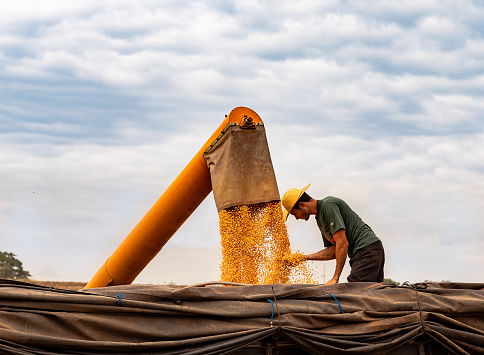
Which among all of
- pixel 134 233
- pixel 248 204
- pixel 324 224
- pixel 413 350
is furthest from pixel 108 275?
pixel 413 350

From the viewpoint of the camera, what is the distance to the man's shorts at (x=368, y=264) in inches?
233

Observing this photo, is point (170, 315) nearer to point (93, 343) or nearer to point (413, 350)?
point (93, 343)

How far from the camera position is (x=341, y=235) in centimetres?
589

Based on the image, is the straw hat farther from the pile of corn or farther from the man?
the pile of corn

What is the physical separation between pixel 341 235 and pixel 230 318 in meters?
2.23

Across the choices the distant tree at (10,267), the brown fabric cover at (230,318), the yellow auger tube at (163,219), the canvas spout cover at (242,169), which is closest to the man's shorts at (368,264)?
the canvas spout cover at (242,169)

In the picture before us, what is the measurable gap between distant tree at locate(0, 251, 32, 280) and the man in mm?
9539

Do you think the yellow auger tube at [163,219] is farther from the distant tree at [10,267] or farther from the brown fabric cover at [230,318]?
the distant tree at [10,267]

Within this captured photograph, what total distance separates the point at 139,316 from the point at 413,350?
6.51ft

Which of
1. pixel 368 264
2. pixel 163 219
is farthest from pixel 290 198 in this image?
pixel 163 219

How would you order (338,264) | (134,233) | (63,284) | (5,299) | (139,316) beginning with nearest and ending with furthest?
(5,299), (139,316), (338,264), (134,233), (63,284)

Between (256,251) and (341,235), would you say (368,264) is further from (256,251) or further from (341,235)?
(256,251)

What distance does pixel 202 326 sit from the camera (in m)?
3.89

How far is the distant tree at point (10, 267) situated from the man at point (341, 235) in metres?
9.54
